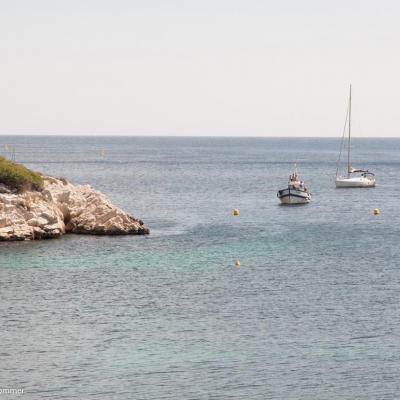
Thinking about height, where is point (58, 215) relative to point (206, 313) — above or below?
above

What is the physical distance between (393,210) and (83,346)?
238 feet

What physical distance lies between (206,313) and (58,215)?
104 feet

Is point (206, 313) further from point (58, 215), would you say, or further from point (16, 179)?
point (16, 179)

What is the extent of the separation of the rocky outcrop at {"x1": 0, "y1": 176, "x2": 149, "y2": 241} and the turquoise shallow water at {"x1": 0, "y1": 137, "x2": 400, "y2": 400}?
197 cm

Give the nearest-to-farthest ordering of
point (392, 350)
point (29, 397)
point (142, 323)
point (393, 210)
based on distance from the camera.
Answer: point (29, 397), point (392, 350), point (142, 323), point (393, 210)

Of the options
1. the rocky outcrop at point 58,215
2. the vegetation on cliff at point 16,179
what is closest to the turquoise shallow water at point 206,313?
the rocky outcrop at point 58,215

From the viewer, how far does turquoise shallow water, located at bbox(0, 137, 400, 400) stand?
1468 inches

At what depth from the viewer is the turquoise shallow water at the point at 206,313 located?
37.3 m

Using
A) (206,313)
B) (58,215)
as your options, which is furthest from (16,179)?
(206,313)

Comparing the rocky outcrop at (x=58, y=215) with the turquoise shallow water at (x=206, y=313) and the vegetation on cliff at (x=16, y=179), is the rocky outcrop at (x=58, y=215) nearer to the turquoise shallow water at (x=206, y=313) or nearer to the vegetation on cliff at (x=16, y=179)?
the vegetation on cliff at (x=16, y=179)

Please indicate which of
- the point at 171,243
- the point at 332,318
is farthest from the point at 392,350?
the point at 171,243

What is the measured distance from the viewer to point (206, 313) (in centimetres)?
4878

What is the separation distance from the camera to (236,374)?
38.1 metres

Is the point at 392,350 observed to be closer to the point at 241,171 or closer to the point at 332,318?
the point at 332,318
